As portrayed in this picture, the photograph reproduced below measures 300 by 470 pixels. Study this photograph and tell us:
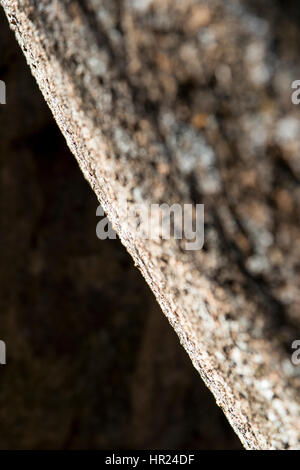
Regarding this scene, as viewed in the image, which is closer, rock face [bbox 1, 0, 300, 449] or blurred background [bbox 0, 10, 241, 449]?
rock face [bbox 1, 0, 300, 449]

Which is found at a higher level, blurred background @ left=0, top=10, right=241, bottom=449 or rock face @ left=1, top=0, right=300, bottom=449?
blurred background @ left=0, top=10, right=241, bottom=449

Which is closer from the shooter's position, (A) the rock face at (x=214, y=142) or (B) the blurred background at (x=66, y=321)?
(A) the rock face at (x=214, y=142)

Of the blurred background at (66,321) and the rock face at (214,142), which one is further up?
the blurred background at (66,321)

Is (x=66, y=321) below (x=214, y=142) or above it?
above

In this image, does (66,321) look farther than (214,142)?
Yes

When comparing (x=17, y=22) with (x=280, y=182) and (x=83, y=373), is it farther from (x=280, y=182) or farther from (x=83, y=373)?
(x=83, y=373)
